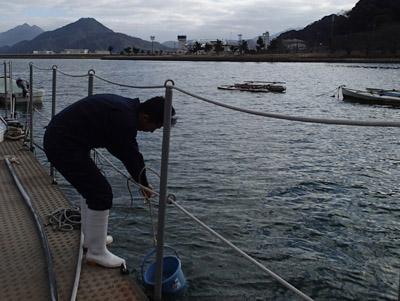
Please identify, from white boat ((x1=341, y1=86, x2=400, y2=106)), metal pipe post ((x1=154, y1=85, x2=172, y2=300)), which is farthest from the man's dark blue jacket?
white boat ((x1=341, y1=86, x2=400, y2=106))

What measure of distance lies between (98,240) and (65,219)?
1139 millimetres

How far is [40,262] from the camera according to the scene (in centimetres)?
375

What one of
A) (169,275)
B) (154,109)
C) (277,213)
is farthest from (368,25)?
(154,109)

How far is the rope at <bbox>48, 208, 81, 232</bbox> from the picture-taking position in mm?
4500

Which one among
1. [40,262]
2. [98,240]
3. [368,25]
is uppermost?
[368,25]

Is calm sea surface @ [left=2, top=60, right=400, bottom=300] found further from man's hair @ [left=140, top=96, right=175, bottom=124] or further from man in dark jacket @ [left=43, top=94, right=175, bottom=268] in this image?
man's hair @ [left=140, top=96, right=175, bottom=124]

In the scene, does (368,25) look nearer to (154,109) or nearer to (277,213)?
(277,213)

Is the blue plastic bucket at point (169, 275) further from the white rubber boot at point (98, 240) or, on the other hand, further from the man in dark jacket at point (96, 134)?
the man in dark jacket at point (96, 134)

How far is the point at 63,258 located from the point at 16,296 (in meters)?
0.66

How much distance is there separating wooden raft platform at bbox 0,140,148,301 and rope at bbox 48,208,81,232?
7 centimetres

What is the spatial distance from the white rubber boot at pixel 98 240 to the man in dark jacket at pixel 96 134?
0.05 metres

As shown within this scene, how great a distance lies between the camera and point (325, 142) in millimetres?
15797

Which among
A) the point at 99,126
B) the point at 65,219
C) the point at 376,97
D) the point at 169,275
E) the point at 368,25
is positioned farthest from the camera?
the point at 368,25

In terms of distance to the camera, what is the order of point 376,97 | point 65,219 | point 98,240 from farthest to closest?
point 376,97, point 65,219, point 98,240
